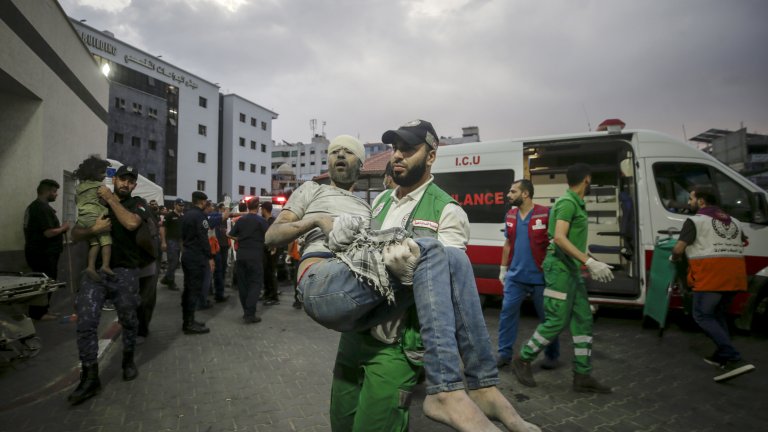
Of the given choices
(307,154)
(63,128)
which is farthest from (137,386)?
(307,154)

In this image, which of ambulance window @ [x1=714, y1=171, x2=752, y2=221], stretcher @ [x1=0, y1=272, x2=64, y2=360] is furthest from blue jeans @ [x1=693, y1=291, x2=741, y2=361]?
stretcher @ [x1=0, y1=272, x2=64, y2=360]

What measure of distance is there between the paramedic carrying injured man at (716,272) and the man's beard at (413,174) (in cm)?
399

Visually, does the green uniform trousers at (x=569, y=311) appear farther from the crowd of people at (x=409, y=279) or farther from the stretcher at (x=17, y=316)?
the stretcher at (x=17, y=316)

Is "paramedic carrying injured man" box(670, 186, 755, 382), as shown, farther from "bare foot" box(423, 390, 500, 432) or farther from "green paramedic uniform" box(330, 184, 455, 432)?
"bare foot" box(423, 390, 500, 432)

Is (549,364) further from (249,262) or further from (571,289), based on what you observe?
(249,262)

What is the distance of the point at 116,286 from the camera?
374 cm

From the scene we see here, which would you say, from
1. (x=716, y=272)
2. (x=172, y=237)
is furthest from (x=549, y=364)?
(x=172, y=237)

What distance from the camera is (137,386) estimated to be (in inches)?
149

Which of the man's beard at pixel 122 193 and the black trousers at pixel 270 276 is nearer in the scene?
the man's beard at pixel 122 193

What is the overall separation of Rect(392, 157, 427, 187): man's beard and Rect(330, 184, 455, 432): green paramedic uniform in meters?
0.08

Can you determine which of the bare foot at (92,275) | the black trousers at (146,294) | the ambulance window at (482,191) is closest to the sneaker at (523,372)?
the ambulance window at (482,191)

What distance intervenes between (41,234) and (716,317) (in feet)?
30.7

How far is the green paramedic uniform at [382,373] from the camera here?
1646 mm

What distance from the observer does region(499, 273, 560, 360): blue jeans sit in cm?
416
